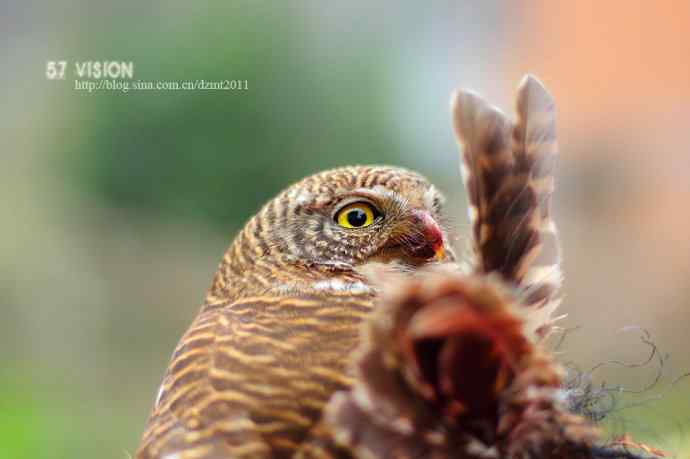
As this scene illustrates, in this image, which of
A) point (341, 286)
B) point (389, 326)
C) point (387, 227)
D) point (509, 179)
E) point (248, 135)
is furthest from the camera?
point (248, 135)

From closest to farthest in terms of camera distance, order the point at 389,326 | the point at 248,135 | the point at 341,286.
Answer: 1. the point at 389,326
2. the point at 341,286
3. the point at 248,135

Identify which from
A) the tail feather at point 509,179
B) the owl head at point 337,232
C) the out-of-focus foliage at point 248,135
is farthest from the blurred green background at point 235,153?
the tail feather at point 509,179

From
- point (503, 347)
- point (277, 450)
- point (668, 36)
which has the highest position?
point (668, 36)

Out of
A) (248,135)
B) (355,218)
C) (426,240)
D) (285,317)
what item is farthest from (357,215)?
(248,135)

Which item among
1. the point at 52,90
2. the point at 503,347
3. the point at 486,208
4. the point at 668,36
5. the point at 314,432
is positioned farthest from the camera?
Answer: the point at 668,36

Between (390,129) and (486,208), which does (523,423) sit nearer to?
(486,208)

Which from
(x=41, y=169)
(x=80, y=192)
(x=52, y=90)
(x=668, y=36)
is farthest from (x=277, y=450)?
(x=668, y=36)

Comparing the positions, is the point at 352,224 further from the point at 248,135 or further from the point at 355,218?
the point at 248,135
